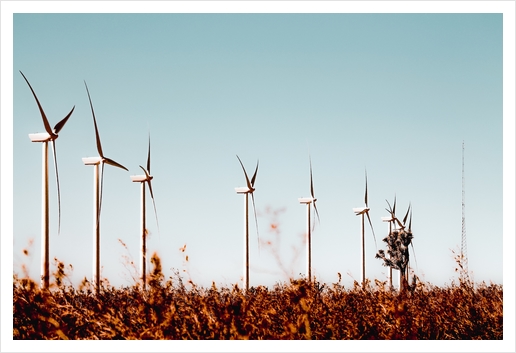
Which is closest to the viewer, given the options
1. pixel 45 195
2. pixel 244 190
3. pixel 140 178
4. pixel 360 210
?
pixel 45 195

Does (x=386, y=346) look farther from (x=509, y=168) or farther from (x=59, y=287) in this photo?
(x=59, y=287)

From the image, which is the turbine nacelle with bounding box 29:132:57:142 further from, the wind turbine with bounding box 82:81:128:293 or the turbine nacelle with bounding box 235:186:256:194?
the turbine nacelle with bounding box 235:186:256:194

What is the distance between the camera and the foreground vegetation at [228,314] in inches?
492

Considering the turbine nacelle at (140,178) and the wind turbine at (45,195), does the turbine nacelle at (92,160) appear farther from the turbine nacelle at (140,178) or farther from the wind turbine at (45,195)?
the turbine nacelle at (140,178)

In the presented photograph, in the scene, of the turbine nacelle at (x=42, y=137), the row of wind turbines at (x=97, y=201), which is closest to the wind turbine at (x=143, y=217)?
the row of wind turbines at (x=97, y=201)

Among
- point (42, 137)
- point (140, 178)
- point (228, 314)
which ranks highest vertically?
point (42, 137)

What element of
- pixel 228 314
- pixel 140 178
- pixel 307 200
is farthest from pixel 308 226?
pixel 228 314

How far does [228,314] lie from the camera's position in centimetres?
1291

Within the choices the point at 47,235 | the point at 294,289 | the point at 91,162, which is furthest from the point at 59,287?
the point at 294,289

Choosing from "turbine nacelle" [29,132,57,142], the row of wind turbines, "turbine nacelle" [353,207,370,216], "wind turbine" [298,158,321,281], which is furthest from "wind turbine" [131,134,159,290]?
"turbine nacelle" [353,207,370,216]

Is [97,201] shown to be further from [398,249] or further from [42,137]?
[398,249]

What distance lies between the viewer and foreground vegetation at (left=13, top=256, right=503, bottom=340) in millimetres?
12492

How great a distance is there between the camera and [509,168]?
1238cm

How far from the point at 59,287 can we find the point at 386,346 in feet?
19.7
